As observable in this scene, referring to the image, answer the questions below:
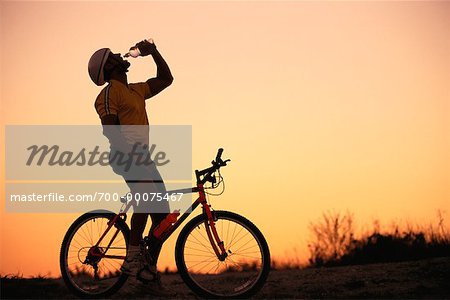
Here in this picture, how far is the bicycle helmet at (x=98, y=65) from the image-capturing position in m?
6.19

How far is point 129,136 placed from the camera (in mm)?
6059

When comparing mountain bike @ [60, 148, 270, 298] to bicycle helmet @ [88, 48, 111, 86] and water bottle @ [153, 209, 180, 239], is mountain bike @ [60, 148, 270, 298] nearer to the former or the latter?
water bottle @ [153, 209, 180, 239]

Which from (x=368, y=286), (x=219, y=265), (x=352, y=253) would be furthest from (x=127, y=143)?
(x=352, y=253)

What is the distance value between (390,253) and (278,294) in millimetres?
2398

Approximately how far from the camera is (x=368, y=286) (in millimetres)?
6691

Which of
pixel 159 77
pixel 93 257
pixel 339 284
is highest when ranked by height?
pixel 159 77

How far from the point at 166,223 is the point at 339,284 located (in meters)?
2.20

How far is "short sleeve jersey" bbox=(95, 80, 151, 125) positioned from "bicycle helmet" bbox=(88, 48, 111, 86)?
0.50 feet

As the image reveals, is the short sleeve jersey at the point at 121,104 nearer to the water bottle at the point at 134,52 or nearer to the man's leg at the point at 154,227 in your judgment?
the water bottle at the point at 134,52

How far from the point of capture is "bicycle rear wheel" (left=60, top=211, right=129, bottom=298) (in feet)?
20.9

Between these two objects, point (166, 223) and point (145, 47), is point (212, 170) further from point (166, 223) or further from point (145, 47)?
point (145, 47)

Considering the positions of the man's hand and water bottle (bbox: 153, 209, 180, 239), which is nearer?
water bottle (bbox: 153, 209, 180, 239)

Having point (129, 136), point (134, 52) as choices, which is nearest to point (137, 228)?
point (129, 136)

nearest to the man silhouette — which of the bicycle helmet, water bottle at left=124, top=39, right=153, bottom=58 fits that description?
the bicycle helmet
